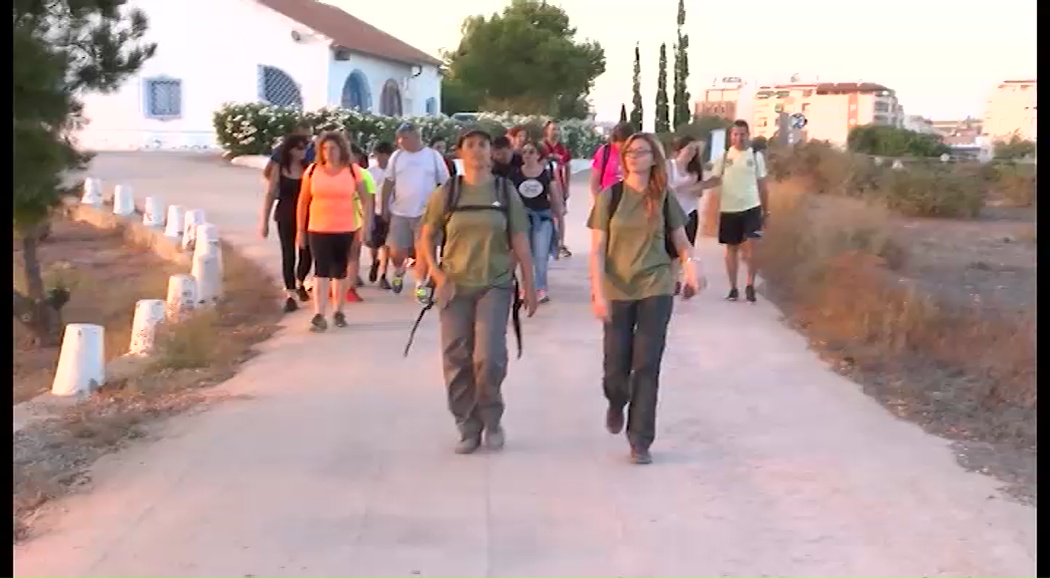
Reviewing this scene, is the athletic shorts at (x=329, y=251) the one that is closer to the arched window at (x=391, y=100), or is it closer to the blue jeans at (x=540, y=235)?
the blue jeans at (x=540, y=235)

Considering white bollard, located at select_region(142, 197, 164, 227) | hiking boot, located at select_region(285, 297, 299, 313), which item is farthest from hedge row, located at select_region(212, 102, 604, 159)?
hiking boot, located at select_region(285, 297, 299, 313)

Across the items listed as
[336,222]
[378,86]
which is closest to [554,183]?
[336,222]

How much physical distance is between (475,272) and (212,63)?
97.7 ft

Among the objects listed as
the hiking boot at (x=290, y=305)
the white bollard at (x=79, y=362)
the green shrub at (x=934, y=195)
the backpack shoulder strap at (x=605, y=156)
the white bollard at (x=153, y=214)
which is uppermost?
the green shrub at (x=934, y=195)

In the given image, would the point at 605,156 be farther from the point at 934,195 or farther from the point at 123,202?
the point at 934,195

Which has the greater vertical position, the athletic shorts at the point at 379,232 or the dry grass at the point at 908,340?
the athletic shorts at the point at 379,232

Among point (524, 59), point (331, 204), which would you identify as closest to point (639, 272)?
point (331, 204)

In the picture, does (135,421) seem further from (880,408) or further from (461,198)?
(880,408)

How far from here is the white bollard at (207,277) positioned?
1141 centimetres

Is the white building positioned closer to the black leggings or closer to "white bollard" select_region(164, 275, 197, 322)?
"white bollard" select_region(164, 275, 197, 322)

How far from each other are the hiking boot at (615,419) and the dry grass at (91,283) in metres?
4.48

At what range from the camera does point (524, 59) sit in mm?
49562

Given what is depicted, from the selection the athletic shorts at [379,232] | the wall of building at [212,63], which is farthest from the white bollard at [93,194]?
the wall of building at [212,63]

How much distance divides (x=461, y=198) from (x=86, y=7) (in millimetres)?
2211
